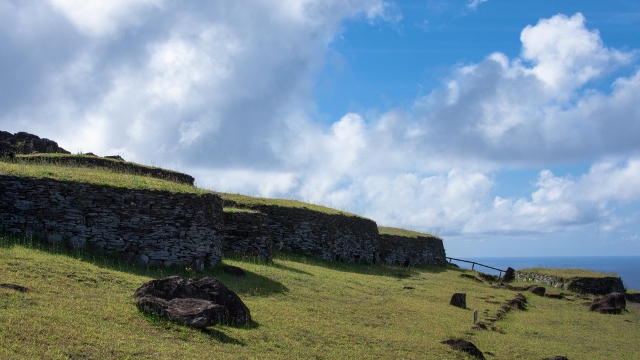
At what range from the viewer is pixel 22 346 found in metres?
8.44

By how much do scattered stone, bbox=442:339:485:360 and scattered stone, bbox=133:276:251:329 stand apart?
608cm

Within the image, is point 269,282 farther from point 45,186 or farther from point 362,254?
point 362,254

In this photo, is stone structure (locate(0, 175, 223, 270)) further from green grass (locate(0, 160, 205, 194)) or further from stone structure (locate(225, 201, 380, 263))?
stone structure (locate(225, 201, 380, 263))

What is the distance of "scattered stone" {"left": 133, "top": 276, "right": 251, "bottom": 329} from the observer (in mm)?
11641

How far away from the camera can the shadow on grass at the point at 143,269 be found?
53.4ft

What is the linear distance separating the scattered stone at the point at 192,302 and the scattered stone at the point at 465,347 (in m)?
6.08

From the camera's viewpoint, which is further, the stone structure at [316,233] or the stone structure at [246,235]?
the stone structure at [316,233]

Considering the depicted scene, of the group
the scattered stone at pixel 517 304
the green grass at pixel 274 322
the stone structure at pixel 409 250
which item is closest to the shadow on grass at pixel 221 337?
the green grass at pixel 274 322

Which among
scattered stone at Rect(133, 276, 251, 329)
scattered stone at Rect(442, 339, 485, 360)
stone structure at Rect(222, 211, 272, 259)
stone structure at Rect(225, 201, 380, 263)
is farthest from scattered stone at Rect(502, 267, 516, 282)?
scattered stone at Rect(133, 276, 251, 329)

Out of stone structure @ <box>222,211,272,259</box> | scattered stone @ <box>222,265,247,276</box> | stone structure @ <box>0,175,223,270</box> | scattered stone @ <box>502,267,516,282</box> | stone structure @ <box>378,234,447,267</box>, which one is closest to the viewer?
stone structure @ <box>0,175,223,270</box>

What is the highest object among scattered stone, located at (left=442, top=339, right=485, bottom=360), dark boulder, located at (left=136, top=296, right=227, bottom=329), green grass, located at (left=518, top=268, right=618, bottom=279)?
green grass, located at (left=518, top=268, right=618, bottom=279)

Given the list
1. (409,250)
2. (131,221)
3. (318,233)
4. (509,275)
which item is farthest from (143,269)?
(509,275)

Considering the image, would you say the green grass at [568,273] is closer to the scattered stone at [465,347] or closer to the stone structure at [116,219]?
the scattered stone at [465,347]

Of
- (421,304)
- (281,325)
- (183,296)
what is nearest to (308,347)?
(281,325)
